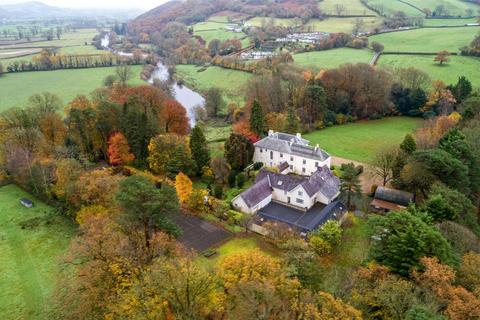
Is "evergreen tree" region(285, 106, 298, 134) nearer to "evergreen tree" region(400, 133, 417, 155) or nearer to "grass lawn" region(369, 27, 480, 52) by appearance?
"evergreen tree" region(400, 133, 417, 155)

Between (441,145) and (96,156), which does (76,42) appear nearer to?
(96,156)

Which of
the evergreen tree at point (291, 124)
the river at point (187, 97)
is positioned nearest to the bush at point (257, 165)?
the evergreen tree at point (291, 124)

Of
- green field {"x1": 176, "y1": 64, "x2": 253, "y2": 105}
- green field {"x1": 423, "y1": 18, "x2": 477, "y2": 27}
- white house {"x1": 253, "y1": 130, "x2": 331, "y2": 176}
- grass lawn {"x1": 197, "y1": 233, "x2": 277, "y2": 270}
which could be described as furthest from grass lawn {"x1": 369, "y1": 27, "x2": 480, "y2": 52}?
grass lawn {"x1": 197, "y1": 233, "x2": 277, "y2": 270}

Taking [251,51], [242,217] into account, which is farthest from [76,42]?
[242,217]

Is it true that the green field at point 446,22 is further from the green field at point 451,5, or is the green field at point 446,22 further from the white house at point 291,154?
the white house at point 291,154

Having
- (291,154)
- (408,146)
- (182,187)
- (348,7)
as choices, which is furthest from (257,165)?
(348,7)
